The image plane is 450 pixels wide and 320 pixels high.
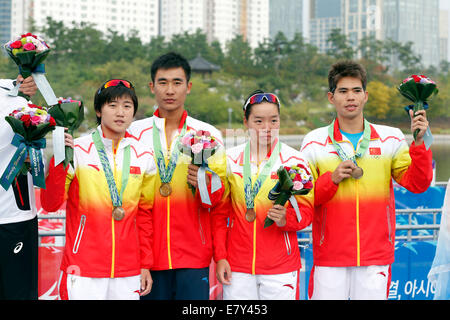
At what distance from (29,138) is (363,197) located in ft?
5.50

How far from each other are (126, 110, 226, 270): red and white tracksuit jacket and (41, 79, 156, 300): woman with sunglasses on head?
67 millimetres

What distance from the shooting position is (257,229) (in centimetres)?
265

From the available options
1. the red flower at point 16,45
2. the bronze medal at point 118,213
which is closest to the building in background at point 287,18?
the red flower at point 16,45

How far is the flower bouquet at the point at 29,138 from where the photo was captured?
93.7 inches

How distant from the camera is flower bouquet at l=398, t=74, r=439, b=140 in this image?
8.66 ft

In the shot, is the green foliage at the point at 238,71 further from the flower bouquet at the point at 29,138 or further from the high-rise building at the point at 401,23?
the flower bouquet at the point at 29,138

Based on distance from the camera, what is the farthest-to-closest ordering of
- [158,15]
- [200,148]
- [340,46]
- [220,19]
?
[220,19], [158,15], [340,46], [200,148]

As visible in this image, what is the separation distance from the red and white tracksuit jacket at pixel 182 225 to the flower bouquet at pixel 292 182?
314 millimetres

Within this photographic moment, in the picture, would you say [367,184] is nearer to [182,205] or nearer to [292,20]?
[182,205]

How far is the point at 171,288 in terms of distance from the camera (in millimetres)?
2770

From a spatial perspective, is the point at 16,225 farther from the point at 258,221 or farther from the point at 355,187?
the point at 355,187

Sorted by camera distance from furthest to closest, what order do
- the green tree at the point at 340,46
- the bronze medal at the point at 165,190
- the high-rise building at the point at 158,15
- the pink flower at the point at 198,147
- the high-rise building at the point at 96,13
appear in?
the high-rise building at the point at 158,15 → the high-rise building at the point at 96,13 → the green tree at the point at 340,46 → the bronze medal at the point at 165,190 → the pink flower at the point at 198,147

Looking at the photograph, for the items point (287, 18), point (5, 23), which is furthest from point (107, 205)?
point (287, 18)

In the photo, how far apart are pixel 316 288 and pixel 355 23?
149 ft
